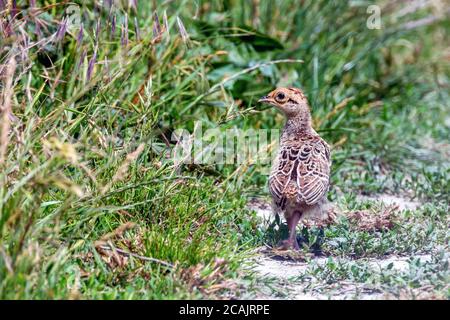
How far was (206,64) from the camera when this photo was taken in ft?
23.8

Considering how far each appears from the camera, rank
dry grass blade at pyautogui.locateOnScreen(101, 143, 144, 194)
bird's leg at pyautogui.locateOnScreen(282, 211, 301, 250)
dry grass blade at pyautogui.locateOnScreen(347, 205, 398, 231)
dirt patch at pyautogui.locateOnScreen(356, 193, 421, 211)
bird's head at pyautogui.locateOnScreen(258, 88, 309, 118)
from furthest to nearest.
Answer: dirt patch at pyautogui.locateOnScreen(356, 193, 421, 211), bird's head at pyautogui.locateOnScreen(258, 88, 309, 118), dry grass blade at pyautogui.locateOnScreen(347, 205, 398, 231), bird's leg at pyautogui.locateOnScreen(282, 211, 301, 250), dry grass blade at pyautogui.locateOnScreen(101, 143, 144, 194)

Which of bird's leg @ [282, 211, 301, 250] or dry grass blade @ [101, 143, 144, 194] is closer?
dry grass blade @ [101, 143, 144, 194]

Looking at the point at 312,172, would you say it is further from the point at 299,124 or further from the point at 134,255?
the point at 134,255

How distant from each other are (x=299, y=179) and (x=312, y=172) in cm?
13

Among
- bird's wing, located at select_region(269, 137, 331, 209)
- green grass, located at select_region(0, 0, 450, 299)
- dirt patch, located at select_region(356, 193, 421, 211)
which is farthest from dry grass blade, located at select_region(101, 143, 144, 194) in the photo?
dirt patch, located at select_region(356, 193, 421, 211)

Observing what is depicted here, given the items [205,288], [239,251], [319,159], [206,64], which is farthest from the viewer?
[206,64]

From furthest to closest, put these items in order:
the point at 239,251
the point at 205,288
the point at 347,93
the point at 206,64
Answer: the point at 347,93
the point at 206,64
the point at 239,251
the point at 205,288

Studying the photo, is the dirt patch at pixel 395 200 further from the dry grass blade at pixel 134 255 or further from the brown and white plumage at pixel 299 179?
the dry grass blade at pixel 134 255

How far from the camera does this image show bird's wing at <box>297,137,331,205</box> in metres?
5.50

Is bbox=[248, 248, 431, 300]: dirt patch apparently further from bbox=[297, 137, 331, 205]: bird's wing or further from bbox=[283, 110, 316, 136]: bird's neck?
bbox=[283, 110, 316, 136]: bird's neck

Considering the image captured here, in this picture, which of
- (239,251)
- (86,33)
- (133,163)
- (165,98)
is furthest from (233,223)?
(86,33)

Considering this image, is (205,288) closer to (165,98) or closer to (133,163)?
(133,163)

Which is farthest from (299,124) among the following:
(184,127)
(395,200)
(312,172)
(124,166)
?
(124,166)

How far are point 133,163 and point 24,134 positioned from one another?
2.53 ft
